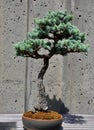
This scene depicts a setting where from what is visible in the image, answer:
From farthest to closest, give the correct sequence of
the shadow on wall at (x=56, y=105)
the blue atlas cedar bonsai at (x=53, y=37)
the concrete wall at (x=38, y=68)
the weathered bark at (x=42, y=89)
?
the shadow on wall at (x=56, y=105) < the concrete wall at (x=38, y=68) < the weathered bark at (x=42, y=89) < the blue atlas cedar bonsai at (x=53, y=37)

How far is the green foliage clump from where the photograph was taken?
248 centimetres

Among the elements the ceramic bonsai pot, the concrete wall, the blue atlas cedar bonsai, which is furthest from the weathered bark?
the concrete wall

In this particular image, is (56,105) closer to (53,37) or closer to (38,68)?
(38,68)

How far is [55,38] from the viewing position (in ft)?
8.51

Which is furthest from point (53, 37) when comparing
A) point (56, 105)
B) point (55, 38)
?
point (56, 105)

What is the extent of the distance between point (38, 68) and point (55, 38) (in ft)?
2.11

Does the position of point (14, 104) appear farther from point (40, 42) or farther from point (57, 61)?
point (40, 42)

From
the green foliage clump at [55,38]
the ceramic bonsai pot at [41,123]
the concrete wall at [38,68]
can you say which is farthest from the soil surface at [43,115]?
the concrete wall at [38,68]

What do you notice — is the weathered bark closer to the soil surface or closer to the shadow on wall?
the soil surface

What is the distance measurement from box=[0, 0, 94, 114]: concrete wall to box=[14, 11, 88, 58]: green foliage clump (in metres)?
0.61

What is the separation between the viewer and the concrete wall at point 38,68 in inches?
124

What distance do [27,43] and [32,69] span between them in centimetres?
72

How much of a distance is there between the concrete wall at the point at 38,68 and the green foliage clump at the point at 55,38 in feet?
1.99

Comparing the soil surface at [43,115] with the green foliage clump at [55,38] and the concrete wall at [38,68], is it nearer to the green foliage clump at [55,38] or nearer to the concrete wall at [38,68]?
the green foliage clump at [55,38]
